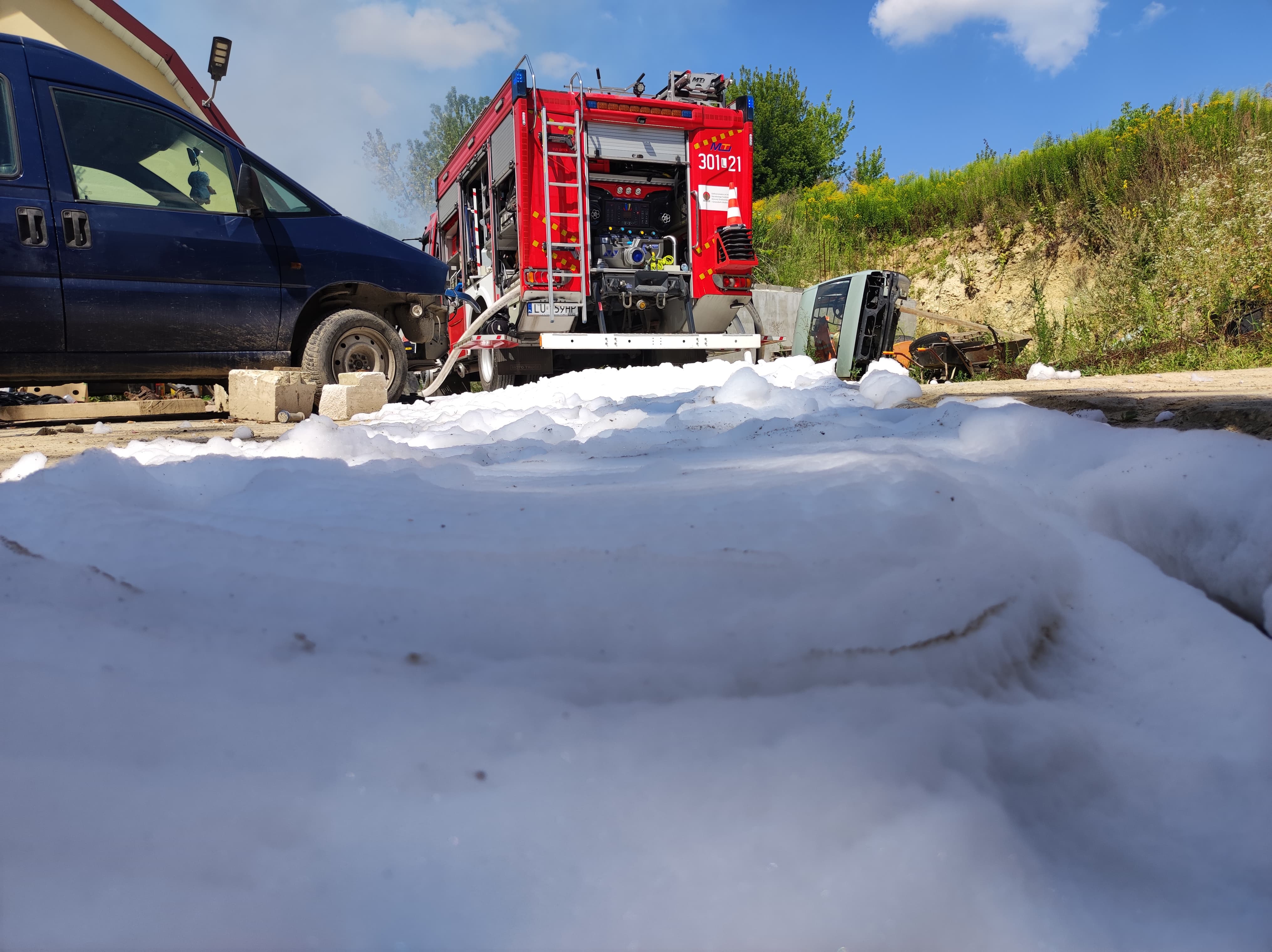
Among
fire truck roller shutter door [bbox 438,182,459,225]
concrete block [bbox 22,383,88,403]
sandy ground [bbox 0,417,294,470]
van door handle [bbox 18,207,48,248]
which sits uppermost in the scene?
fire truck roller shutter door [bbox 438,182,459,225]

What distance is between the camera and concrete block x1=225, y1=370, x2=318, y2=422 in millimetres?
4234

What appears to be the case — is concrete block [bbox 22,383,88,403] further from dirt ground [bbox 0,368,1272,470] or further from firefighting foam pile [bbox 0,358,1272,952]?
firefighting foam pile [bbox 0,358,1272,952]

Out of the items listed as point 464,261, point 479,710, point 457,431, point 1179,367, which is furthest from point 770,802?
point 464,261

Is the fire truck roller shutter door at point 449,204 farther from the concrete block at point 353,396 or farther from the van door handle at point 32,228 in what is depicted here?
the van door handle at point 32,228

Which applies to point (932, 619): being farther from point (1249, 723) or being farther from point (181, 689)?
A: point (181, 689)

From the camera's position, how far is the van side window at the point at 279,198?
4594mm

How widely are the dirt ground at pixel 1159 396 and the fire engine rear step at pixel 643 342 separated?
111 inches

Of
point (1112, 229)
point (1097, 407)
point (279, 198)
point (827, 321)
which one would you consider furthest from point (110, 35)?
point (1112, 229)

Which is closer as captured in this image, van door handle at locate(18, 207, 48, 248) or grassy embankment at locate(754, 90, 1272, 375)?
van door handle at locate(18, 207, 48, 248)

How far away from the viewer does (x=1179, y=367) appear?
17.6 feet

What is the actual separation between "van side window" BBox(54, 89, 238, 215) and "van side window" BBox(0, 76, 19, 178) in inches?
7.8

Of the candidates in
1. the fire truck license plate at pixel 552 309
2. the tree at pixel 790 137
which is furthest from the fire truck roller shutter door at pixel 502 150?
the tree at pixel 790 137

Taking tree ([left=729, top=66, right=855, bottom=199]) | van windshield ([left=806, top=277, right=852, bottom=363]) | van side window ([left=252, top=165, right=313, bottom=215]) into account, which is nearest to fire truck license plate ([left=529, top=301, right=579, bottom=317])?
van windshield ([left=806, top=277, right=852, bottom=363])

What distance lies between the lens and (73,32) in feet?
30.4
